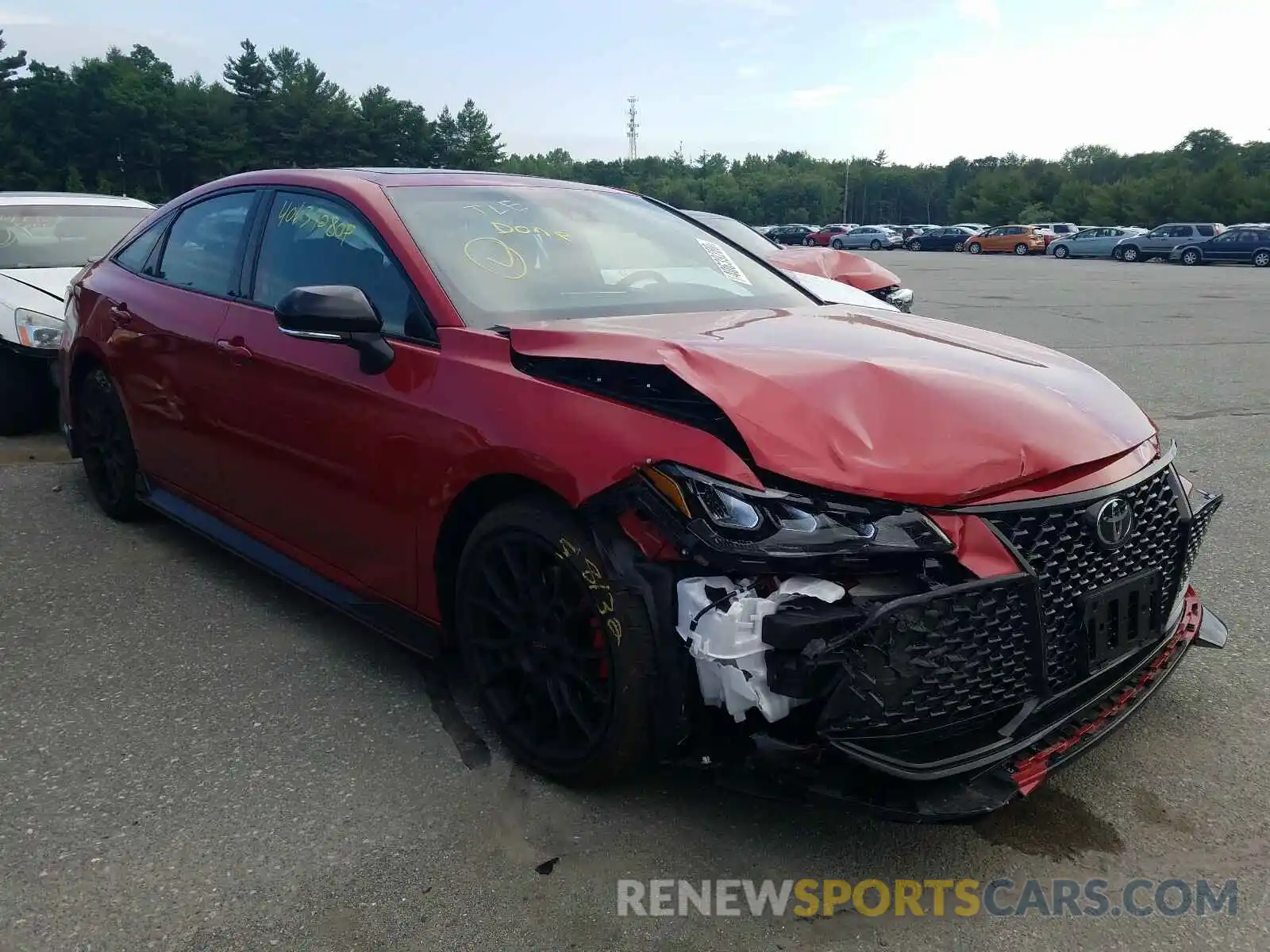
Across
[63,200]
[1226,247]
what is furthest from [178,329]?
[1226,247]

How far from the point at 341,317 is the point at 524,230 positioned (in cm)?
79

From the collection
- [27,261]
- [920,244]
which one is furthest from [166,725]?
[920,244]

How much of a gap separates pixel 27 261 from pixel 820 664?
7041 mm

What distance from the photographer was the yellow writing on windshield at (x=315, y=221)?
3.44 meters

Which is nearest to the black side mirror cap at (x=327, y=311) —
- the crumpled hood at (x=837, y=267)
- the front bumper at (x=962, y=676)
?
the front bumper at (x=962, y=676)

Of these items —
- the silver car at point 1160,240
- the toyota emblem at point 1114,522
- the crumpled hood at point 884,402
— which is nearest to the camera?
the crumpled hood at point 884,402

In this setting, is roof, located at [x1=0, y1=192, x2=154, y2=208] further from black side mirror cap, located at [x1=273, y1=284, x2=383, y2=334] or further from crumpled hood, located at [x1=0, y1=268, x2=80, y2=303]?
black side mirror cap, located at [x1=273, y1=284, x2=383, y2=334]

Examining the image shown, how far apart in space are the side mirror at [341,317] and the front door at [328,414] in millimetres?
56

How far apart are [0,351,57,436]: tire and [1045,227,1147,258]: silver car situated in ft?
136

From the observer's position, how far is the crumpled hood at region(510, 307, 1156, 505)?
2270 millimetres

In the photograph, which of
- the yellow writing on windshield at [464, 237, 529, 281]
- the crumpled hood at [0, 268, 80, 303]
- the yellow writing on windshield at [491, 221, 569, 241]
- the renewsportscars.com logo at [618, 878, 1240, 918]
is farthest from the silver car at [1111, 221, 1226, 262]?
the renewsportscars.com logo at [618, 878, 1240, 918]

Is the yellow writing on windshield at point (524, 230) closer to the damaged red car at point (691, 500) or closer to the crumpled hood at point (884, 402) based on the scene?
the damaged red car at point (691, 500)

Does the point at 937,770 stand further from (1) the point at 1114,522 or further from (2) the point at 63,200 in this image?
(2) the point at 63,200

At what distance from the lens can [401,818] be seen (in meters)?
2.66
